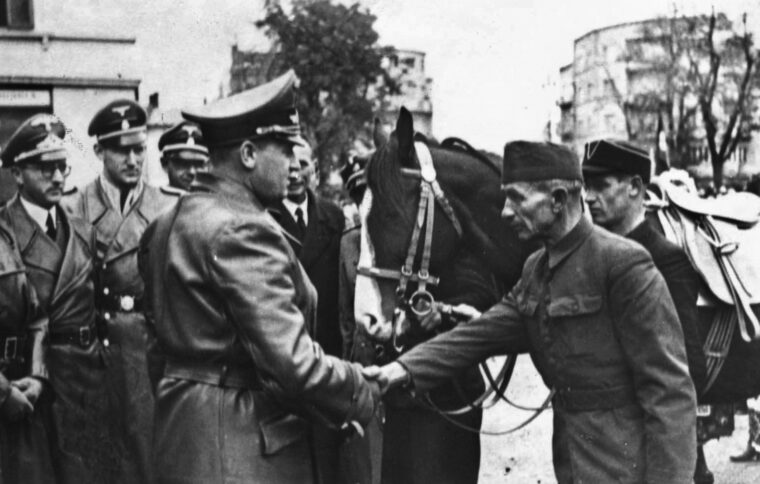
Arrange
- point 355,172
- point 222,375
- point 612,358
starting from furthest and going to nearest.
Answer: point 355,172, point 612,358, point 222,375

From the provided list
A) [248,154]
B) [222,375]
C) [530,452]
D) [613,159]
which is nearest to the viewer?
[222,375]

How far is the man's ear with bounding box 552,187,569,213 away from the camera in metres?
4.02

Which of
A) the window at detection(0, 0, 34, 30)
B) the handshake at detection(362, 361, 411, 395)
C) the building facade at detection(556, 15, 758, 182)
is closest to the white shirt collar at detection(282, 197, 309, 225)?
the handshake at detection(362, 361, 411, 395)

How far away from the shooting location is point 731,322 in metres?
5.81

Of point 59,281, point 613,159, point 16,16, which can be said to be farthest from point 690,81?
point 59,281

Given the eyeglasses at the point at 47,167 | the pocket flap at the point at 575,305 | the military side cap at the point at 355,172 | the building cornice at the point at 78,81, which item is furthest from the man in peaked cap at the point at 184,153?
the building cornice at the point at 78,81

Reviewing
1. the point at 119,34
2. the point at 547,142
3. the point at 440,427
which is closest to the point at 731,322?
the point at 440,427

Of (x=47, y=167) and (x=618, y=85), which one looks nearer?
(x=47, y=167)

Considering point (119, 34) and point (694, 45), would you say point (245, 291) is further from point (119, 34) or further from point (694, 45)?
point (694, 45)

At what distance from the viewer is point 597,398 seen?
3906 mm

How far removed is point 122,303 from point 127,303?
0.03 metres

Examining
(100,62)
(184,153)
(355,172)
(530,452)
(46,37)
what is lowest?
(530,452)

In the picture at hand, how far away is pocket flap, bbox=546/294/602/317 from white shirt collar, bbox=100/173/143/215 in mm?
3245

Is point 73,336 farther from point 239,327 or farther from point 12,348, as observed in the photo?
point 239,327
